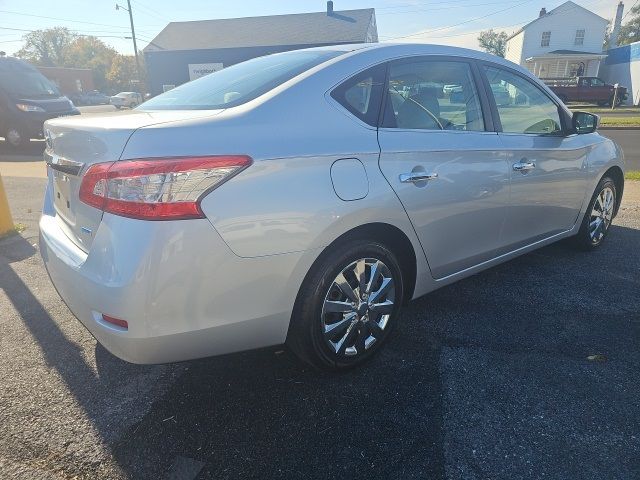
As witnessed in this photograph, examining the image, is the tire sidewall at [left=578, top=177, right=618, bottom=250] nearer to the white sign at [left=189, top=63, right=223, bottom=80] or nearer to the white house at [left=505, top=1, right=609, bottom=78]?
the white sign at [left=189, top=63, right=223, bottom=80]

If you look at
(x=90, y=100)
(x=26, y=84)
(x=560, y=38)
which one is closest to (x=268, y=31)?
(x=26, y=84)

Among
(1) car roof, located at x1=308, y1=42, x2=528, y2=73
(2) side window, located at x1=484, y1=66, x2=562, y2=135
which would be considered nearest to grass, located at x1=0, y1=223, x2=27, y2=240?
(1) car roof, located at x1=308, y1=42, x2=528, y2=73

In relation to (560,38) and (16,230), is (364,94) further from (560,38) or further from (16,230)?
(560,38)

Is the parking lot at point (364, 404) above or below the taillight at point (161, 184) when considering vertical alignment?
below

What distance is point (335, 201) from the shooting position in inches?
84.2

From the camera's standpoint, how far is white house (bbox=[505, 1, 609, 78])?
42.4 meters

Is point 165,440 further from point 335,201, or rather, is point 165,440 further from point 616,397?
point 616,397

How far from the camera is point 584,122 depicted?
3.84m

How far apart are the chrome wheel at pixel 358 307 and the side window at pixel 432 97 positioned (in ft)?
2.59

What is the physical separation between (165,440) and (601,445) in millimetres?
1901

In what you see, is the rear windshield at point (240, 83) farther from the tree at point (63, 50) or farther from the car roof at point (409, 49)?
the tree at point (63, 50)

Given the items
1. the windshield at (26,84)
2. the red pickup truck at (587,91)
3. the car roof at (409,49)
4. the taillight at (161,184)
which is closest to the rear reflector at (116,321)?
the taillight at (161,184)

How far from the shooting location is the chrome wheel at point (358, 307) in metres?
2.38

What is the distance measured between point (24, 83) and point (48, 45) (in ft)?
317
